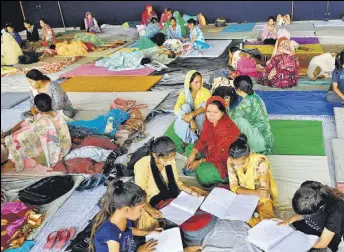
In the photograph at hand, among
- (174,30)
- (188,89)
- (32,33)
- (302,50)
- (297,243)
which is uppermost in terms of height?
(32,33)

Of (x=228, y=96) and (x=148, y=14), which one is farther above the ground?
(x=148, y=14)

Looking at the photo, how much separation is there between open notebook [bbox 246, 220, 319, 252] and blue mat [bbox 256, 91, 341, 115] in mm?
2619

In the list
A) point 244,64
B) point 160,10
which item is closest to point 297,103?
point 244,64

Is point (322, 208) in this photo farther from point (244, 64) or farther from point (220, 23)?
point (220, 23)

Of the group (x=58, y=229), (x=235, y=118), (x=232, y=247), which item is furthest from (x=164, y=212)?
(x=235, y=118)

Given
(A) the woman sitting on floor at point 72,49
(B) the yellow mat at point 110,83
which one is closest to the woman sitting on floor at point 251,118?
(B) the yellow mat at point 110,83

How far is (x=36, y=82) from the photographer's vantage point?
4.98m

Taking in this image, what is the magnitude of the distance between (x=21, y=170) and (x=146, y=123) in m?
1.71

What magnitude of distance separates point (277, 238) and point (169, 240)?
75 cm

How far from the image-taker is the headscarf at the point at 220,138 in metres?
3.57

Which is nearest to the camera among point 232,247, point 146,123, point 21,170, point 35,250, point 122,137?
point 232,247

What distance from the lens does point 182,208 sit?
9.96ft

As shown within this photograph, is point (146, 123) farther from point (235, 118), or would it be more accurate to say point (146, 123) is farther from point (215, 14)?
point (215, 14)

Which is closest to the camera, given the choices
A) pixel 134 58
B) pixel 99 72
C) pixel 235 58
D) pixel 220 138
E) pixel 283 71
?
pixel 220 138
